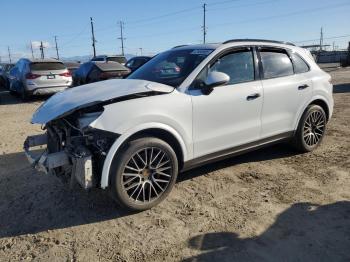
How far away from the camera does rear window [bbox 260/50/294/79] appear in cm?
522

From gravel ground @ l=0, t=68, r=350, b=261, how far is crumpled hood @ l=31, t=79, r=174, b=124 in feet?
3.60

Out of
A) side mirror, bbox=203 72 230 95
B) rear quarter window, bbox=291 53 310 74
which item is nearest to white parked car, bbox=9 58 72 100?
rear quarter window, bbox=291 53 310 74

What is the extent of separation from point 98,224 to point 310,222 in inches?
86.2

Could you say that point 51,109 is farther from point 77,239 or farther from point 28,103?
point 28,103

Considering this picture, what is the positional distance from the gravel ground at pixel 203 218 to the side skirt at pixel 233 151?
35 cm

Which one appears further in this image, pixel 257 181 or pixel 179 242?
pixel 257 181

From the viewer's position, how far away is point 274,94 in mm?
5180

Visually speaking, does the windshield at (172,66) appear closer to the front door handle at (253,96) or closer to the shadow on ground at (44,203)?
the front door handle at (253,96)

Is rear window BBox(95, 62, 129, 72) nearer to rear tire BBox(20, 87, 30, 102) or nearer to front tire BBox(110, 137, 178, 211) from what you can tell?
rear tire BBox(20, 87, 30, 102)

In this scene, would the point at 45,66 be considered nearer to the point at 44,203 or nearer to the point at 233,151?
the point at 44,203

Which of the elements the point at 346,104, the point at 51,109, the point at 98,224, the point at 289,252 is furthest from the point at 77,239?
the point at 346,104

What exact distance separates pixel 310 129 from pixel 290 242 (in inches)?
115

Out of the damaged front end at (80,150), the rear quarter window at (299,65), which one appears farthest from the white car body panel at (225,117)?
the damaged front end at (80,150)

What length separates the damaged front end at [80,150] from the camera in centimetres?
374
